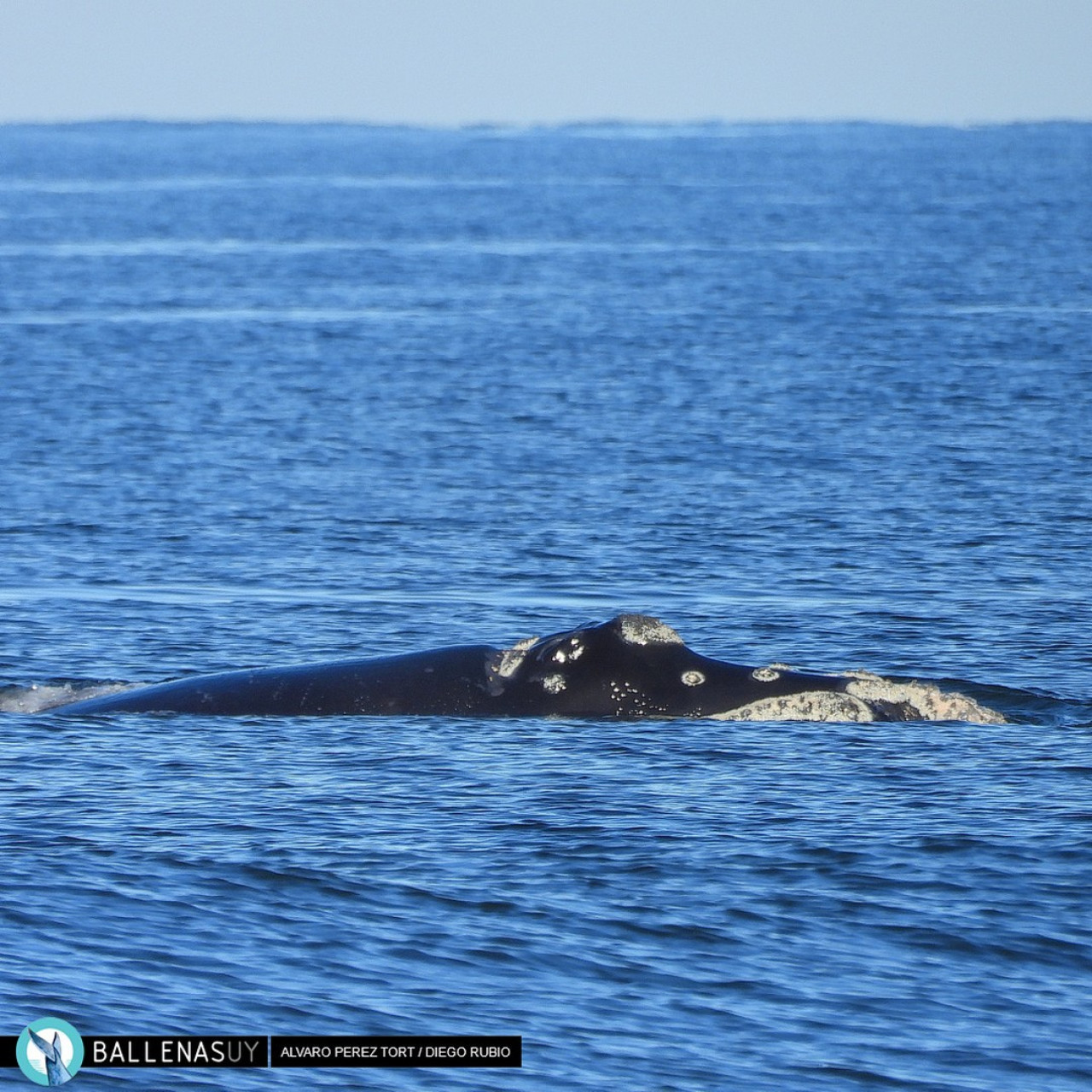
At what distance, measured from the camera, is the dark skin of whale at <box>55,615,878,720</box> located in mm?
19609

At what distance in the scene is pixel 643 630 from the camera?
1906 cm

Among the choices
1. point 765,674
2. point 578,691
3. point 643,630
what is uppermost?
point 643,630

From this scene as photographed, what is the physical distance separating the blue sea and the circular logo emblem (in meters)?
0.33

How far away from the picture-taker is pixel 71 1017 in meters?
13.4

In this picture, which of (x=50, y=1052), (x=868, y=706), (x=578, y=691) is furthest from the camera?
(x=868, y=706)

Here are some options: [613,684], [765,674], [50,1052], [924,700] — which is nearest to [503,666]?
[613,684]

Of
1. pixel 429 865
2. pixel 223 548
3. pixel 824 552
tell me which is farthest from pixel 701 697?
pixel 223 548

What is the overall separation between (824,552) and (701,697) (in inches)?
358

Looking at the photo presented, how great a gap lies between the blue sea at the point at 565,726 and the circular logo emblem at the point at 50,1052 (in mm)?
329

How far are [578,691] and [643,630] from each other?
979 millimetres

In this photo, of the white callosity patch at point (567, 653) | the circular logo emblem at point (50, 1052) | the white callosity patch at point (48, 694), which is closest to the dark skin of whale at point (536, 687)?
the white callosity patch at point (567, 653)

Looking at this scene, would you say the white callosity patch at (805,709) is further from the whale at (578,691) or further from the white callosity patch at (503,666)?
the white callosity patch at (503,666)

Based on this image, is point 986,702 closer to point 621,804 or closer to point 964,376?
point 621,804

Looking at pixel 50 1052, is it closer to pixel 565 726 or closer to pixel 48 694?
pixel 565 726
